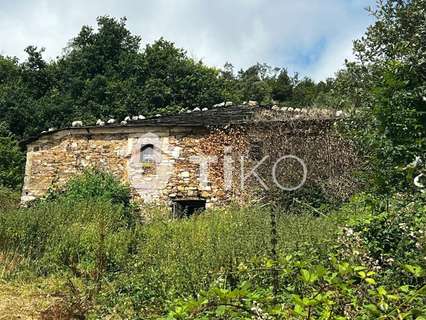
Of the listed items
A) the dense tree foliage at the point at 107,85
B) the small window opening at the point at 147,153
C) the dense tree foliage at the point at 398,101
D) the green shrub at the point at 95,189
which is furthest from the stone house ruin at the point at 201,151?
the dense tree foliage at the point at 107,85

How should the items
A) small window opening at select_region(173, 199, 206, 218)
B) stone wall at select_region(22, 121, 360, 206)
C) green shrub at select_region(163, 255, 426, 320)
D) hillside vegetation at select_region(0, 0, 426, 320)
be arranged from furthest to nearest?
small window opening at select_region(173, 199, 206, 218) → stone wall at select_region(22, 121, 360, 206) → hillside vegetation at select_region(0, 0, 426, 320) → green shrub at select_region(163, 255, 426, 320)

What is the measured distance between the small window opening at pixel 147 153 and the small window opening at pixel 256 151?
274cm

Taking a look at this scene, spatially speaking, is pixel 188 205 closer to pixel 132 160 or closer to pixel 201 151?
pixel 201 151

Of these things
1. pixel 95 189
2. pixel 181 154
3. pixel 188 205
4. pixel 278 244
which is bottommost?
pixel 278 244

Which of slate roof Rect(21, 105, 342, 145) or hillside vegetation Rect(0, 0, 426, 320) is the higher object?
slate roof Rect(21, 105, 342, 145)

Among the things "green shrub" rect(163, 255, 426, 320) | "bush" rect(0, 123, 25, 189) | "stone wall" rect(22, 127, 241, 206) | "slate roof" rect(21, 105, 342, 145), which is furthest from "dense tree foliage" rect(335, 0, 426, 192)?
"bush" rect(0, 123, 25, 189)

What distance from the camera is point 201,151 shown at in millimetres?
13875

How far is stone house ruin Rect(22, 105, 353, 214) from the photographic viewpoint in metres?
13.2

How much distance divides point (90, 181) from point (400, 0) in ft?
27.9

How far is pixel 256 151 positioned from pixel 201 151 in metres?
1.49

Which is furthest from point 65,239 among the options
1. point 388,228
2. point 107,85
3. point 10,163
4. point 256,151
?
point 107,85

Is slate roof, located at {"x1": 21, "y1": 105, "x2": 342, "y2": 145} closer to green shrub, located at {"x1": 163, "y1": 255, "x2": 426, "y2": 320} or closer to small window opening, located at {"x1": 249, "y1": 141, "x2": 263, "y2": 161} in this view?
small window opening, located at {"x1": 249, "y1": 141, "x2": 263, "y2": 161}

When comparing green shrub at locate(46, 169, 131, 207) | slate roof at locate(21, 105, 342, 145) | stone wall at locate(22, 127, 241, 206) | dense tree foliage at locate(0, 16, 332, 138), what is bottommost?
green shrub at locate(46, 169, 131, 207)

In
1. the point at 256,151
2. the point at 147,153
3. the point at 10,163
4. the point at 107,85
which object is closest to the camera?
the point at 256,151
